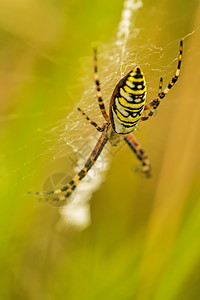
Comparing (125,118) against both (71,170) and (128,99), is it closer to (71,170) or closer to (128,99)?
(128,99)

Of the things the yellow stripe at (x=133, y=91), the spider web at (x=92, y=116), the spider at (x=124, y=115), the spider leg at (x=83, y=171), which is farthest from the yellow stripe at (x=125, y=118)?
the spider leg at (x=83, y=171)

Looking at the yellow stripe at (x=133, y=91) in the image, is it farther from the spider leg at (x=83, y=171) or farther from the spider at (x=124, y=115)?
the spider leg at (x=83, y=171)

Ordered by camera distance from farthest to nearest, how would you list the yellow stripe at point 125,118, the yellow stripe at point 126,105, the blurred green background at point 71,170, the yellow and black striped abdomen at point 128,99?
the blurred green background at point 71,170 → the yellow stripe at point 125,118 → the yellow stripe at point 126,105 → the yellow and black striped abdomen at point 128,99

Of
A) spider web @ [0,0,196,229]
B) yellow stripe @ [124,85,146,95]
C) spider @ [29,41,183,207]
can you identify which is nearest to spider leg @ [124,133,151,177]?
spider @ [29,41,183,207]

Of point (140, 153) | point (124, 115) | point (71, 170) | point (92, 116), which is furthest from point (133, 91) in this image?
point (140, 153)

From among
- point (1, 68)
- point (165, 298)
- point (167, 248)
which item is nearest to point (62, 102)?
point (1, 68)

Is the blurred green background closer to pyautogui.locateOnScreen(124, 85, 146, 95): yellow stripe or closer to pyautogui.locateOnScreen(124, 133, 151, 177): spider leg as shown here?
pyautogui.locateOnScreen(124, 133, 151, 177): spider leg
